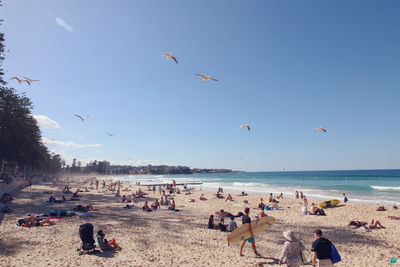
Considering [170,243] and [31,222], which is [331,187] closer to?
[170,243]

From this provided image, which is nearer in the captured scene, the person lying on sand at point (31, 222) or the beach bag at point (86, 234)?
the beach bag at point (86, 234)

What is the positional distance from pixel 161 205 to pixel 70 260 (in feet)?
41.7

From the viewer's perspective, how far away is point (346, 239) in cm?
1013

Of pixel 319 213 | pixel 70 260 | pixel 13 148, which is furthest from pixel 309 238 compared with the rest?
pixel 13 148

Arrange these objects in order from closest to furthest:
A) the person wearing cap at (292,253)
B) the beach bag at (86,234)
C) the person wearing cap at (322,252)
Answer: the person wearing cap at (322,252) < the person wearing cap at (292,253) < the beach bag at (86,234)

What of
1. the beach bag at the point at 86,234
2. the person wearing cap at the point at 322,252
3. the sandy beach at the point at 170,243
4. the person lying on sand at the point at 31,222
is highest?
the person wearing cap at the point at 322,252

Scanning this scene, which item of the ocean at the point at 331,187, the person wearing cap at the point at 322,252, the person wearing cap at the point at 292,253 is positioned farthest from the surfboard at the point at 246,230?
the ocean at the point at 331,187

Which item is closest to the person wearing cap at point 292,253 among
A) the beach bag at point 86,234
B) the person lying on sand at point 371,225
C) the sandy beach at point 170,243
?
the sandy beach at point 170,243

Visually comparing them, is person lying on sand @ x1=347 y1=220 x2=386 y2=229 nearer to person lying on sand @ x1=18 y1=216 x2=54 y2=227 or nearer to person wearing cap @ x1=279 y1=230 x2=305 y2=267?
person wearing cap @ x1=279 y1=230 x2=305 y2=267

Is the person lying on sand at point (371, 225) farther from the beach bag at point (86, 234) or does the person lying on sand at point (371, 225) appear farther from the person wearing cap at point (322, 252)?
the beach bag at point (86, 234)

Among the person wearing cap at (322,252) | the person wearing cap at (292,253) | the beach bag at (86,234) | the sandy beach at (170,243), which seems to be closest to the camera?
the person wearing cap at (322,252)

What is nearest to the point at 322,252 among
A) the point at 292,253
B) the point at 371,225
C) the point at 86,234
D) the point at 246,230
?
the point at 292,253

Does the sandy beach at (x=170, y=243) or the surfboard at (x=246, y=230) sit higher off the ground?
the surfboard at (x=246, y=230)

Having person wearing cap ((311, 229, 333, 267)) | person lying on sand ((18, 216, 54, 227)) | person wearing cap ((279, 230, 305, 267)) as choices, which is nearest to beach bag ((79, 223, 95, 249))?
person lying on sand ((18, 216, 54, 227))
